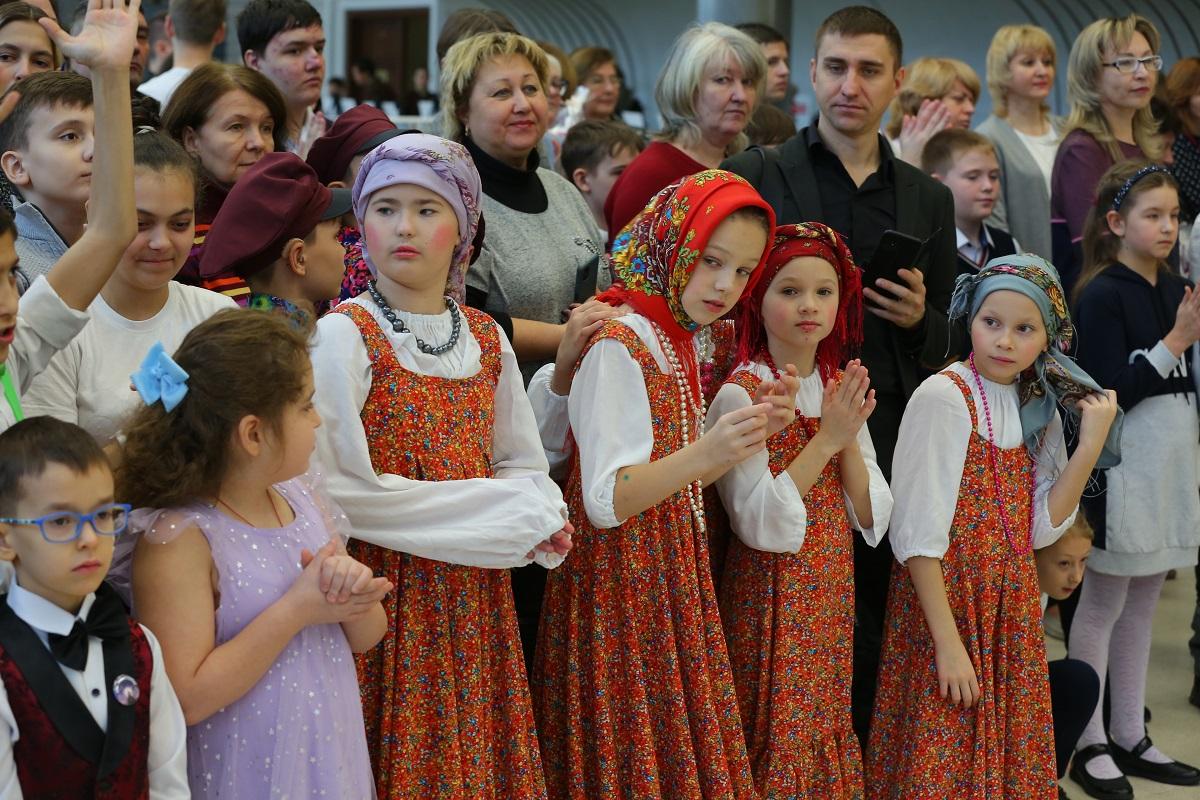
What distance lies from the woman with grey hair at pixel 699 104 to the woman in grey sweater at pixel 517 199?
12.3 inches

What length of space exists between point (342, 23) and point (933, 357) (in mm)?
14885

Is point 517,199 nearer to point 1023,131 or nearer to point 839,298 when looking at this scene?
point 839,298

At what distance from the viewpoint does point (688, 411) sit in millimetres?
2672

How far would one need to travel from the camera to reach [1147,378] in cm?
361

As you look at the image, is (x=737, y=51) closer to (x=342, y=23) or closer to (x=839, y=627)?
(x=839, y=627)

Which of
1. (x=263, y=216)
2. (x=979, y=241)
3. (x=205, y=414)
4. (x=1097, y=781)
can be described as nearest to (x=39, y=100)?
(x=263, y=216)

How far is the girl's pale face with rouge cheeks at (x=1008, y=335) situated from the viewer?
298cm

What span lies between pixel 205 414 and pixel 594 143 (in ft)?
9.36

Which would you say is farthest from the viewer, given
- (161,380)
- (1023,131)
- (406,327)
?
(1023,131)

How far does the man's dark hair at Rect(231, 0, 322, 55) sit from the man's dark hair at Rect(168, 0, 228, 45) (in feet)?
1.30

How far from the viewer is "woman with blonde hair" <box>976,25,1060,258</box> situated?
4.86 meters

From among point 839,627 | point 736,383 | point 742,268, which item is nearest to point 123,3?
point 742,268

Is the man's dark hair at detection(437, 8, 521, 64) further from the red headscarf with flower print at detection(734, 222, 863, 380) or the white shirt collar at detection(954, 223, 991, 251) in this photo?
the white shirt collar at detection(954, 223, 991, 251)

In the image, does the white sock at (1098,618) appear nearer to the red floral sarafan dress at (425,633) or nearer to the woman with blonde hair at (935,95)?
the woman with blonde hair at (935,95)
